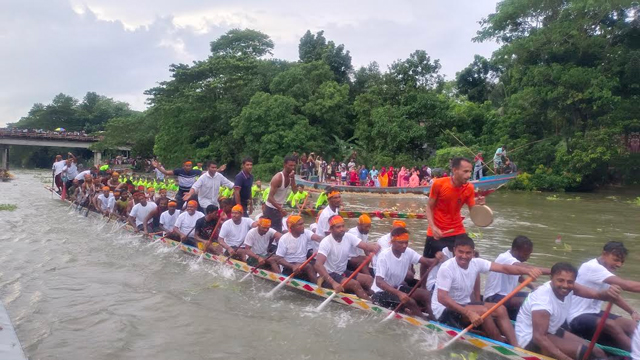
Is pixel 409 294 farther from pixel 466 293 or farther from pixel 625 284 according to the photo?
pixel 625 284

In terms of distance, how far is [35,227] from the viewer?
1384 cm

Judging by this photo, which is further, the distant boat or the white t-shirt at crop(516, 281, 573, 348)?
the distant boat

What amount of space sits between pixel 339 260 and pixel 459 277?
1.99 m

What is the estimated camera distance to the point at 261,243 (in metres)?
7.95

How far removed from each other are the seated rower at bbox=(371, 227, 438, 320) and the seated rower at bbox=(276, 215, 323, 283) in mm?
1493

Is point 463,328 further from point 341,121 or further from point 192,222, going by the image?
point 341,121

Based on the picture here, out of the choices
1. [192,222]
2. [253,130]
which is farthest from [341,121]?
[192,222]

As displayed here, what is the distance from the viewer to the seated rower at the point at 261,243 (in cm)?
771

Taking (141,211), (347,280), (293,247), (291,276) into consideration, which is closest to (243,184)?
(293,247)

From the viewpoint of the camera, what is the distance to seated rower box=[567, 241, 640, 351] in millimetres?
4570

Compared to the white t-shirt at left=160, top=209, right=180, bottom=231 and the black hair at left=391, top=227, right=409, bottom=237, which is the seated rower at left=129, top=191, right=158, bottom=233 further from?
the black hair at left=391, top=227, right=409, bottom=237

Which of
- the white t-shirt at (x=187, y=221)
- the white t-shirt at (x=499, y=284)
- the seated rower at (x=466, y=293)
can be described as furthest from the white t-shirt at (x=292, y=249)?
the white t-shirt at (x=187, y=221)

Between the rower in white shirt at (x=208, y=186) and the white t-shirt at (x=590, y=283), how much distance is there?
246 inches

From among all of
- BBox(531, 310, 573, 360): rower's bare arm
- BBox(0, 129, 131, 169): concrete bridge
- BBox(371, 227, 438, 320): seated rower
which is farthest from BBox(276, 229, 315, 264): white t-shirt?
BBox(0, 129, 131, 169): concrete bridge
